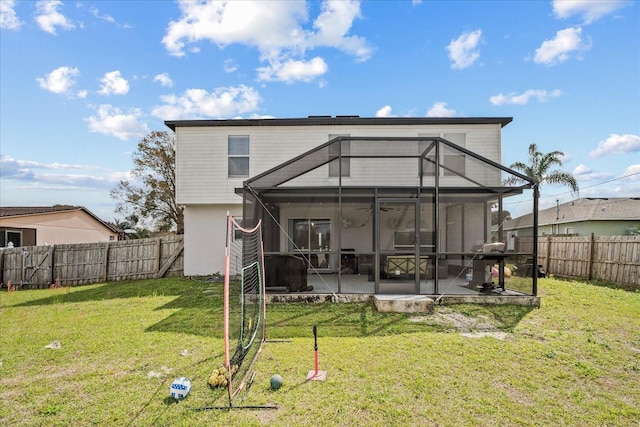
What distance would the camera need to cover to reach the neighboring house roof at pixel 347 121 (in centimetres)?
1109

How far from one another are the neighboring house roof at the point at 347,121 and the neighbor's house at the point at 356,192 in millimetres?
33

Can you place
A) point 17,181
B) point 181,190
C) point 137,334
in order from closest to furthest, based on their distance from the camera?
point 137,334 < point 181,190 < point 17,181

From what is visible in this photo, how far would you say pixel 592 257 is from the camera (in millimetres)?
10945

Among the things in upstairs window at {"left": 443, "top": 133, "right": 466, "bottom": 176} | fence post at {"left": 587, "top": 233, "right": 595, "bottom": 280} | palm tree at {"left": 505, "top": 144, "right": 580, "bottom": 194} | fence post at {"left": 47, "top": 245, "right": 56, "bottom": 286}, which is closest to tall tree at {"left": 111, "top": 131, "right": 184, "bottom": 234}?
fence post at {"left": 47, "top": 245, "right": 56, "bottom": 286}

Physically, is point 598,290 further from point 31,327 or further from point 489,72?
point 31,327

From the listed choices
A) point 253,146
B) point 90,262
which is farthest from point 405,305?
point 90,262

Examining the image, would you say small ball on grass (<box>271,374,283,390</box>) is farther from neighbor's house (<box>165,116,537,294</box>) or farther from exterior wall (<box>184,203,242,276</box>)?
exterior wall (<box>184,203,242,276</box>)

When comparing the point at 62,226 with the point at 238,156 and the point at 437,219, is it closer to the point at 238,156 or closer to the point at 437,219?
the point at 238,156

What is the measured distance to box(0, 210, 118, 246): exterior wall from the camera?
16855 mm

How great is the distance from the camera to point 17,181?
2298 cm

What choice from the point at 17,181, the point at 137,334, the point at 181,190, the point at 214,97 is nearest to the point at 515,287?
the point at 137,334

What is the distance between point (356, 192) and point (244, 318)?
4226mm

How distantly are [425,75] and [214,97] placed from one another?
7.78m

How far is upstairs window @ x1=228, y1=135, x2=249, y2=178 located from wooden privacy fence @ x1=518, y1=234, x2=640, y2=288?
27.9 feet
